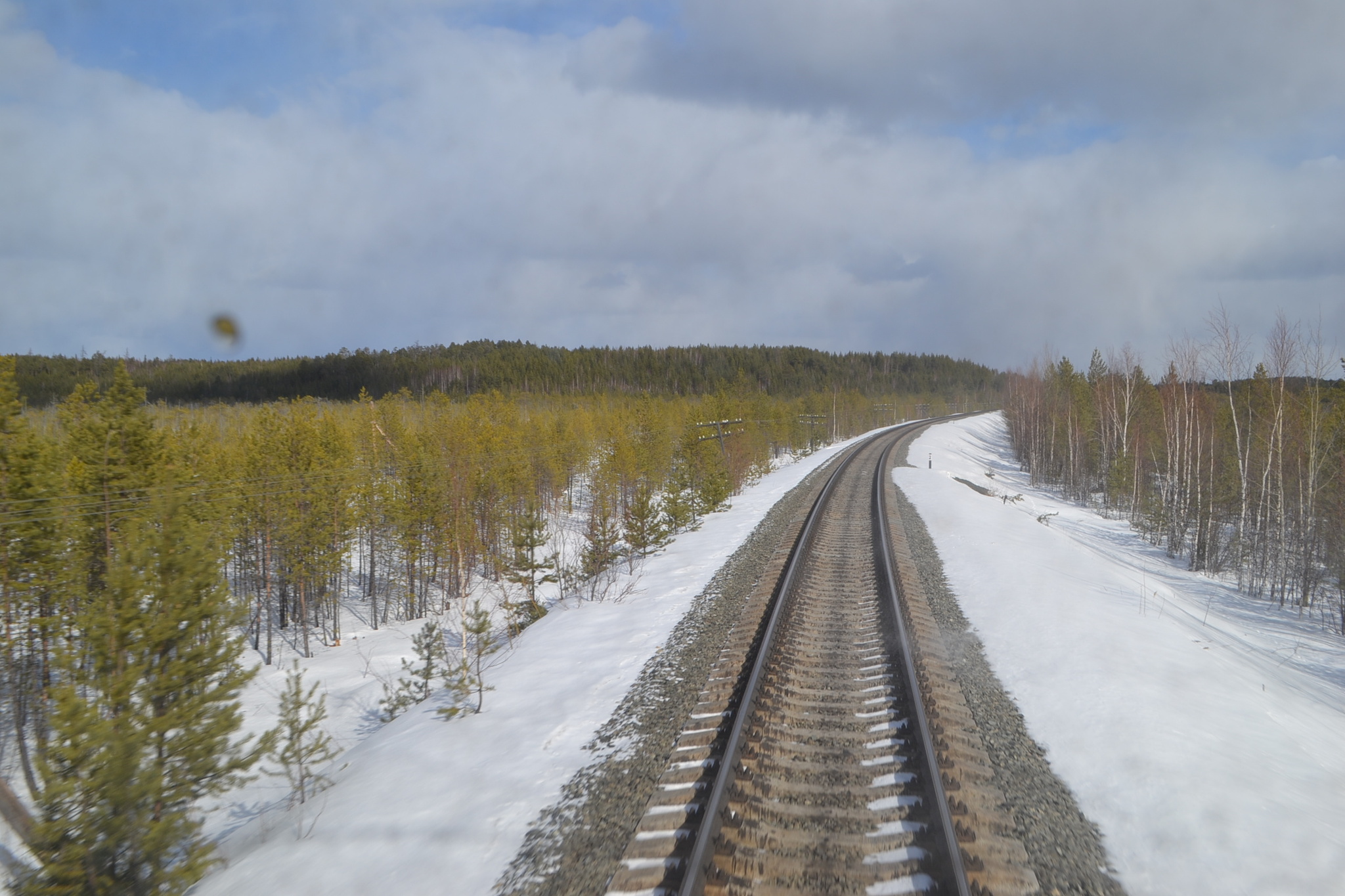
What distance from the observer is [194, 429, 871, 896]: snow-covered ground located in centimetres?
458

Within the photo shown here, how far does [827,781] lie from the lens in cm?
505

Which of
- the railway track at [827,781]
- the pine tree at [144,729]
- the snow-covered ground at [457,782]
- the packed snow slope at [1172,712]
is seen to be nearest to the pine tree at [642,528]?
the snow-covered ground at [457,782]

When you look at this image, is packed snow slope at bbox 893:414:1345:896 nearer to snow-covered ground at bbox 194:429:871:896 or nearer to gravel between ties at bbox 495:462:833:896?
gravel between ties at bbox 495:462:833:896

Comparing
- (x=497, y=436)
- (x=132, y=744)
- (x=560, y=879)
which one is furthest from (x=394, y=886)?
(x=497, y=436)

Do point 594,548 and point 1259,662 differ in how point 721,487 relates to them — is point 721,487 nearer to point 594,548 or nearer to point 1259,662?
point 594,548

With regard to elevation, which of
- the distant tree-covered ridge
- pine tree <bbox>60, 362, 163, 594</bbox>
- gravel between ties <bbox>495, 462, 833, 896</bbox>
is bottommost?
gravel between ties <bbox>495, 462, 833, 896</bbox>

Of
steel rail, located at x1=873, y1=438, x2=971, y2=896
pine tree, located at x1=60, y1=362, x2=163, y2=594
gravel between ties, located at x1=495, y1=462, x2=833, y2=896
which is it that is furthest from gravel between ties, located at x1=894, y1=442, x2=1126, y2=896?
pine tree, located at x1=60, y1=362, x2=163, y2=594

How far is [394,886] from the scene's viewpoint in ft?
14.2

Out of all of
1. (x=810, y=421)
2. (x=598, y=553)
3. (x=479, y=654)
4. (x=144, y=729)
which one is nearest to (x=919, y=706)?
(x=479, y=654)

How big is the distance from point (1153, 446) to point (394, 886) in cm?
4266

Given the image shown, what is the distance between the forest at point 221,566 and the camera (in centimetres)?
524

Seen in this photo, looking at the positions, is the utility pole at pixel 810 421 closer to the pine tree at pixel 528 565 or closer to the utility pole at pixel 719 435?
the utility pole at pixel 719 435

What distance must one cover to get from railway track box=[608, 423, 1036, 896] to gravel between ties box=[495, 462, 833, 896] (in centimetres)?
18

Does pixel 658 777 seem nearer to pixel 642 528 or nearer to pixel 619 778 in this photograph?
pixel 619 778
